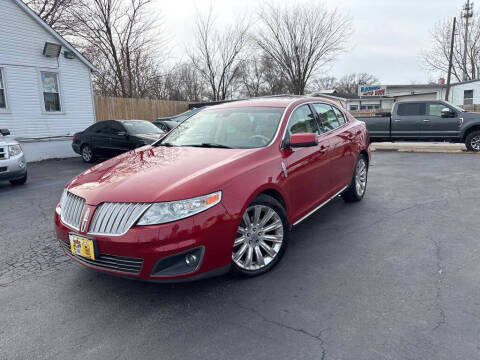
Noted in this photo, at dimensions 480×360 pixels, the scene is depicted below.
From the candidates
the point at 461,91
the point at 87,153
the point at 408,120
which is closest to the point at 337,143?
the point at 408,120

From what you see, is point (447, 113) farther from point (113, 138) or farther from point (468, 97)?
point (468, 97)

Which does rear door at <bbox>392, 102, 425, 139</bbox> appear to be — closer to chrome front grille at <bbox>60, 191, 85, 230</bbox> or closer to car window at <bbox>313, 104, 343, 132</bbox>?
car window at <bbox>313, 104, 343, 132</bbox>

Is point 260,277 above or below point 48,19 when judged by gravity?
below

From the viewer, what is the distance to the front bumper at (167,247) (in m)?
2.50

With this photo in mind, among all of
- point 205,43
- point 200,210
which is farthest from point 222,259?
point 205,43

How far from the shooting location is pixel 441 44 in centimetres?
3725

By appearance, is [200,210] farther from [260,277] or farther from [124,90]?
[124,90]

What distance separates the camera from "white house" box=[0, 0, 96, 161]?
12.2 meters

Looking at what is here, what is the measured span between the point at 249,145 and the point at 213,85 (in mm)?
33254

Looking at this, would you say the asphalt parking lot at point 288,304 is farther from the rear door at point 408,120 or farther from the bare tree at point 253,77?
the bare tree at point 253,77

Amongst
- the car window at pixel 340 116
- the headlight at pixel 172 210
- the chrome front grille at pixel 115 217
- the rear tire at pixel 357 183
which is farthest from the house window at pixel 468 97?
the chrome front grille at pixel 115 217

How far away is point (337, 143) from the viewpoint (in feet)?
15.1

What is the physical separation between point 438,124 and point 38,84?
1469 cm

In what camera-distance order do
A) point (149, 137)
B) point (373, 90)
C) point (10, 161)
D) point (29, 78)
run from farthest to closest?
point (373, 90), point (29, 78), point (149, 137), point (10, 161)
